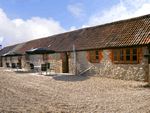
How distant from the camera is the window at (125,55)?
8275 millimetres

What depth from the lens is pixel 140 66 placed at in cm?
787

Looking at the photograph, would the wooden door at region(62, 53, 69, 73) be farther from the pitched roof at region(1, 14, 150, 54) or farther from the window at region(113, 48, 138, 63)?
the window at region(113, 48, 138, 63)

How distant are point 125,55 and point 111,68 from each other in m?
1.48

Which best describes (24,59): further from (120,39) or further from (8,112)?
(8,112)

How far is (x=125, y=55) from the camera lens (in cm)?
852

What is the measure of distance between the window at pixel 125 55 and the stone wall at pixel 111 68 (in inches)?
14.6

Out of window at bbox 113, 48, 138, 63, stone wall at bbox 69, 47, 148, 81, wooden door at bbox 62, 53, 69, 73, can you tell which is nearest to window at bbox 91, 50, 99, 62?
stone wall at bbox 69, 47, 148, 81

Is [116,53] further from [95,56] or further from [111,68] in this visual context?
[95,56]

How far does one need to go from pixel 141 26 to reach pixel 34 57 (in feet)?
42.9

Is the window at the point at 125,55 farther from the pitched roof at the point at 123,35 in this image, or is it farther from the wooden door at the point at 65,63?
the wooden door at the point at 65,63

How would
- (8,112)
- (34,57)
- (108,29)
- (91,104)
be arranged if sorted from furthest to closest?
(34,57) < (108,29) < (91,104) < (8,112)

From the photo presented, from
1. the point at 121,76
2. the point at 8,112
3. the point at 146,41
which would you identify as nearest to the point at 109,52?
the point at 121,76

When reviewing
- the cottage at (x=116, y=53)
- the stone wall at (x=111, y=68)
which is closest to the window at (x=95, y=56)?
the cottage at (x=116, y=53)

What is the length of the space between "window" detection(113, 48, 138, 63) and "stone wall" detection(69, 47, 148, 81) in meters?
0.37
